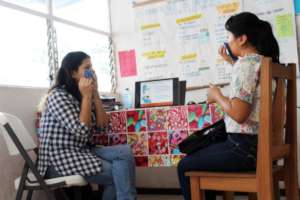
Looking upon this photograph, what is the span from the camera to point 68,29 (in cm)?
308

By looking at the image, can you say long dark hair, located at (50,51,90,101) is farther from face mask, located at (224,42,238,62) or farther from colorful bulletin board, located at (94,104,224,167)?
face mask, located at (224,42,238,62)

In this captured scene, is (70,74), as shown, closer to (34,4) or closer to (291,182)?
(34,4)

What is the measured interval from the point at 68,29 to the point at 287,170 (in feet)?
6.84

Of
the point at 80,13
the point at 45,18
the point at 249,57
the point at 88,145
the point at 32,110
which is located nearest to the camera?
the point at 249,57

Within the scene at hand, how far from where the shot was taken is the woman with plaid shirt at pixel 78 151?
190 cm

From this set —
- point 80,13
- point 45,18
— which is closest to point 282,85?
point 45,18

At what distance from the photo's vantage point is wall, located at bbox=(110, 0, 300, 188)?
3163 mm

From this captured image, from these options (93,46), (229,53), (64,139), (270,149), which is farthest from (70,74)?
(93,46)

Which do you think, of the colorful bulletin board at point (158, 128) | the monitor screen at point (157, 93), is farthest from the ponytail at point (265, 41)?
the monitor screen at point (157, 93)

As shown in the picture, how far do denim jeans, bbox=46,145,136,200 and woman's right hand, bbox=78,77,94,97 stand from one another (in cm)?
33

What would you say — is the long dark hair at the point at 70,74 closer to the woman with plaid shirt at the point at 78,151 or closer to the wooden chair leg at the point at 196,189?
the woman with plaid shirt at the point at 78,151

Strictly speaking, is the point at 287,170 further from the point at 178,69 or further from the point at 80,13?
the point at 80,13

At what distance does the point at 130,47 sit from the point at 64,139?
162cm

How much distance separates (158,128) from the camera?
2.11 meters
